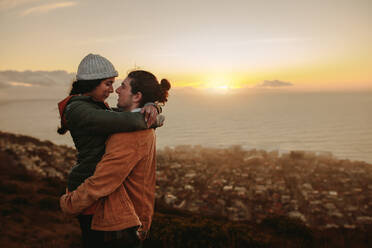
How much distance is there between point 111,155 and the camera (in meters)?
2.02

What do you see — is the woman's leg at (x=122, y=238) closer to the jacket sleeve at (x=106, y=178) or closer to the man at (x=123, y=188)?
the man at (x=123, y=188)

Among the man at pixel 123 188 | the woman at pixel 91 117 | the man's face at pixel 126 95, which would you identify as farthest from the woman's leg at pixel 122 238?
the man's face at pixel 126 95

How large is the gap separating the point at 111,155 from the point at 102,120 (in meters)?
0.27

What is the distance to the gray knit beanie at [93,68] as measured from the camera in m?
2.36

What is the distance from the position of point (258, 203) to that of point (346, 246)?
21.2 ft

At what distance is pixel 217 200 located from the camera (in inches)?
549

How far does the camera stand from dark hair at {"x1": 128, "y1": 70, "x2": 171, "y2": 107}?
7.68 feet

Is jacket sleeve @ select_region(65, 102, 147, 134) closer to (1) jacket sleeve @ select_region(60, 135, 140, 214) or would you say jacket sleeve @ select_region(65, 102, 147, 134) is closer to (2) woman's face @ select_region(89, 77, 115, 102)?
(1) jacket sleeve @ select_region(60, 135, 140, 214)

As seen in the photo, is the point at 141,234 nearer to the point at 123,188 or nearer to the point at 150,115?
the point at 123,188

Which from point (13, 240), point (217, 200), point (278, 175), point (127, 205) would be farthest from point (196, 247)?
point (278, 175)

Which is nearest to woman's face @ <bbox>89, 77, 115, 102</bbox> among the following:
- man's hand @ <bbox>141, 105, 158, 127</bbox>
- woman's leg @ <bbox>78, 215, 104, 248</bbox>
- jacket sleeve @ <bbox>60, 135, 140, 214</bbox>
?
man's hand @ <bbox>141, 105, 158, 127</bbox>

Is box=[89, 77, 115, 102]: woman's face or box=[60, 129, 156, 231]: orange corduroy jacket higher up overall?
box=[89, 77, 115, 102]: woman's face

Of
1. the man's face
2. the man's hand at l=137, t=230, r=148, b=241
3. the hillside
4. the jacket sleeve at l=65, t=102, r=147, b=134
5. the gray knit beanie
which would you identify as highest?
the gray knit beanie

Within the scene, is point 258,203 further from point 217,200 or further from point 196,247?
point 196,247
